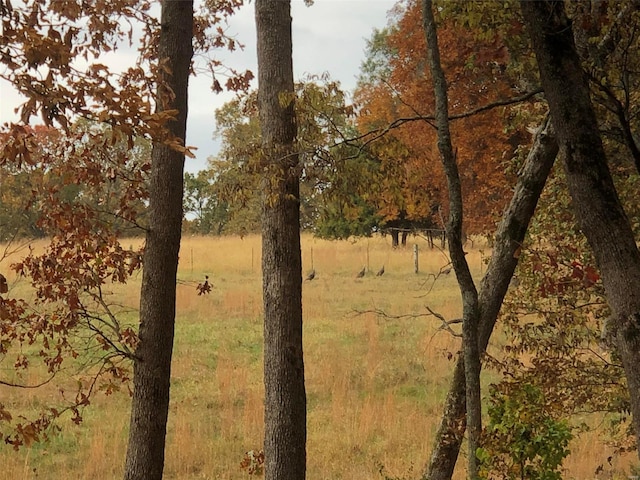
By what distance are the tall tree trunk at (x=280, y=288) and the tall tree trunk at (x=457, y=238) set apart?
1166 mm

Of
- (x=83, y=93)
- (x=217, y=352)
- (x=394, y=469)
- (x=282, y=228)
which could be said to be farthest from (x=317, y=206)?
(x=217, y=352)

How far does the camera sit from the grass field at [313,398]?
816 centimetres

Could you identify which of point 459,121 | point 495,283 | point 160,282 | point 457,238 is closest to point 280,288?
point 160,282

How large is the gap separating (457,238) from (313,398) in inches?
259

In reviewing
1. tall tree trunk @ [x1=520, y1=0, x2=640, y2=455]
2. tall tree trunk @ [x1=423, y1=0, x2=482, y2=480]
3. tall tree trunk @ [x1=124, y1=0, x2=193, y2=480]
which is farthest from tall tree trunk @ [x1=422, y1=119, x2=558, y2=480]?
tall tree trunk @ [x1=124, y1=0, x2=193, y2=480]

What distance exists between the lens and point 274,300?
17.6 ft

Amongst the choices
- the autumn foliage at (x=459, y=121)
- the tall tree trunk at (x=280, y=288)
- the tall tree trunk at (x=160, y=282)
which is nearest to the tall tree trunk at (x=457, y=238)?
the tall tree trunk at (x=280, y=288)

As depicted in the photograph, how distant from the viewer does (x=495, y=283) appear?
583 centimetres

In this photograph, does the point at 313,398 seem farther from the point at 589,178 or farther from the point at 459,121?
the point at 459,121

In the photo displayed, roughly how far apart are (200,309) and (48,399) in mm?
6758

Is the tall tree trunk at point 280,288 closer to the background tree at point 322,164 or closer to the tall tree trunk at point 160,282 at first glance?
the background tree at point 322,164

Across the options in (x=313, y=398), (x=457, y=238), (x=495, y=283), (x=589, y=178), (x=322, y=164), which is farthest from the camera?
(x=313, y=398)

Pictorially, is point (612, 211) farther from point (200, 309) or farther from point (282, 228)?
point (200, 309)

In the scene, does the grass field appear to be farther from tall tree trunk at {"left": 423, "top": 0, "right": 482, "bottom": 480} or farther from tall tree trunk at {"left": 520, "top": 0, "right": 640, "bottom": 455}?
tall tree trunk at {"left": 520, "top": 0, "right": 640, "bottom": 455}
